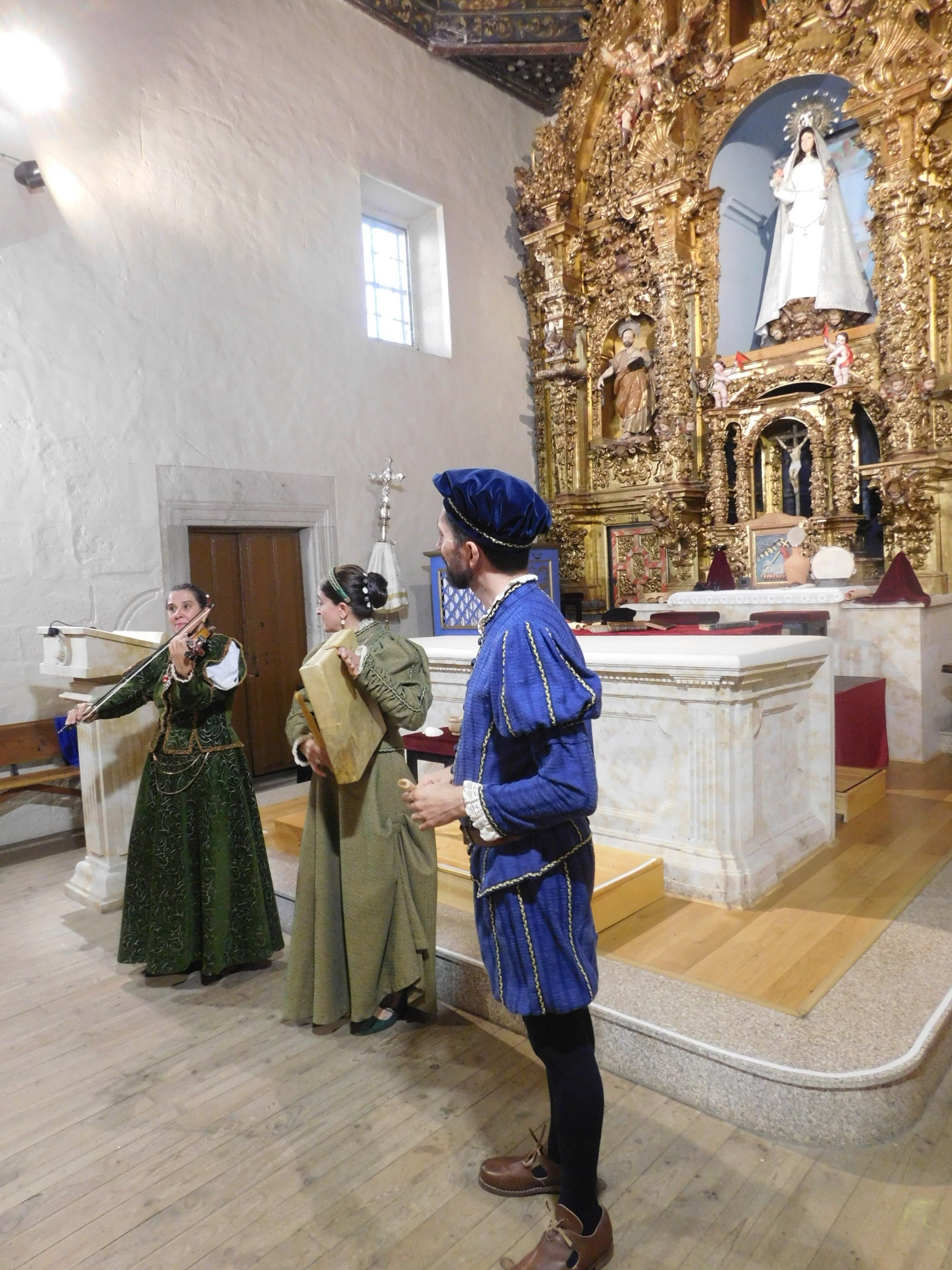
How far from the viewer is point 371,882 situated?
9.37ft

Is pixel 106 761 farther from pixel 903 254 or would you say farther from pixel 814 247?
pixel 814 247

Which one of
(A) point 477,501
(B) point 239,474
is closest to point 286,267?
(B) point 239,474

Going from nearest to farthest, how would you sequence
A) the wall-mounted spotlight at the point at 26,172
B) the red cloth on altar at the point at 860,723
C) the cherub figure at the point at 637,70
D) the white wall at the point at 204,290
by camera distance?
the red cloth on altar at the point at 860,723 → the wall-mounted spotlight at the point at 26,172 → the white wall at the point at 204,290 → the cherub figure at the point at 637,70

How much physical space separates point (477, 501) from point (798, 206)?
914 cm

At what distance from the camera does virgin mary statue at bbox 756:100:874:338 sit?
28.1 ft

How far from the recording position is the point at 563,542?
10.5 m

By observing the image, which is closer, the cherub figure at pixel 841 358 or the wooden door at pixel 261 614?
the wooden door at pixel 261 614

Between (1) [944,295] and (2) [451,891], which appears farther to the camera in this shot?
(1) [944,295]

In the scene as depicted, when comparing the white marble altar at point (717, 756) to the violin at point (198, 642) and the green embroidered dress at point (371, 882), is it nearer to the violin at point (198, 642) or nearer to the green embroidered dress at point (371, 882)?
the green embroidered dress at point (371, 882)

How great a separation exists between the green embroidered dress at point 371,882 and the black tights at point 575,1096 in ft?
3.64

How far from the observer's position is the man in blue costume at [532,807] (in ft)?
5.54

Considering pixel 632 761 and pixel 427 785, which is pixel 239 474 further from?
pixel 427 785

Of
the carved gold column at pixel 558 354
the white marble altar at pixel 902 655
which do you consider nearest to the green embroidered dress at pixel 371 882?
the white marble altar at pixel 902 655

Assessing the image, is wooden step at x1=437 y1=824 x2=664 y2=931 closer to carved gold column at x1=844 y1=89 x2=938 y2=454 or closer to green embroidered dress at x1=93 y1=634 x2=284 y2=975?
green embroidered dress at x1=93 y1=634 x2=284 y2=975
